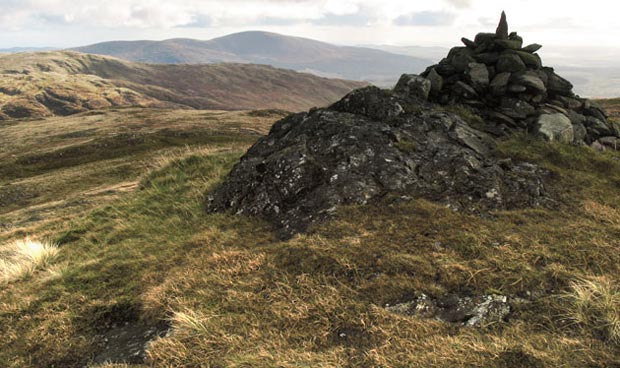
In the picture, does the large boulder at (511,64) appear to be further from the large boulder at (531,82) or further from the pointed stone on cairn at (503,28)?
the pointed stone on cairn at (503,28)

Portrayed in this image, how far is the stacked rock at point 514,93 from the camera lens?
1512 centimetres

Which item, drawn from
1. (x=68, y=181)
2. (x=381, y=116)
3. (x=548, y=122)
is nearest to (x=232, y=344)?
(x=381, y=116)

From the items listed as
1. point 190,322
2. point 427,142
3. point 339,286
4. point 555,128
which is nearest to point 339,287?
point 339,286

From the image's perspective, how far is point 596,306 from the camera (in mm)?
6059

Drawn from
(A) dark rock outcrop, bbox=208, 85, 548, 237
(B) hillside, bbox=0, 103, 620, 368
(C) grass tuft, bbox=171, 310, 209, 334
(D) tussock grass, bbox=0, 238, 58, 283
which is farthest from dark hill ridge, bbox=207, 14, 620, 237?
(D) tussock grass, bbox=0, 238, 58, 283

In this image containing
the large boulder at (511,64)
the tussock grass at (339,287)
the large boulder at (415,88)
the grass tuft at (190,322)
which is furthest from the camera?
the large boulder at (511,64)

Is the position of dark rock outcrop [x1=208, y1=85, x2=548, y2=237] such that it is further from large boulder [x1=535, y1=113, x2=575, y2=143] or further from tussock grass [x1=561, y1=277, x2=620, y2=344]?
tussock grass [x1=561, y1=277, x2=620, y2=344]

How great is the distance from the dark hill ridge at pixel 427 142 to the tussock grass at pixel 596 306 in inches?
155

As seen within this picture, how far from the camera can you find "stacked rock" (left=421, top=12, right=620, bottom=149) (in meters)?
15.1

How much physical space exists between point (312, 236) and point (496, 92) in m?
11.8

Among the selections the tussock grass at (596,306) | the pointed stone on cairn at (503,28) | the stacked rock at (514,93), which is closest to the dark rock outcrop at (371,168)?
the stacked rock at (514,93)

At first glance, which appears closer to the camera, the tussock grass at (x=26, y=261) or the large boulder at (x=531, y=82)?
the tussock grass at (x=26, y=261)

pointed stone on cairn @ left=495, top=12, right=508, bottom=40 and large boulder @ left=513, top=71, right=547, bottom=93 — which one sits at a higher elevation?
pointed stone on cairn @ left=495, top=12, right=508, bottom=40

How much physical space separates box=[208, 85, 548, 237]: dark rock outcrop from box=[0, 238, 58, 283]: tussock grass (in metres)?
5.43
